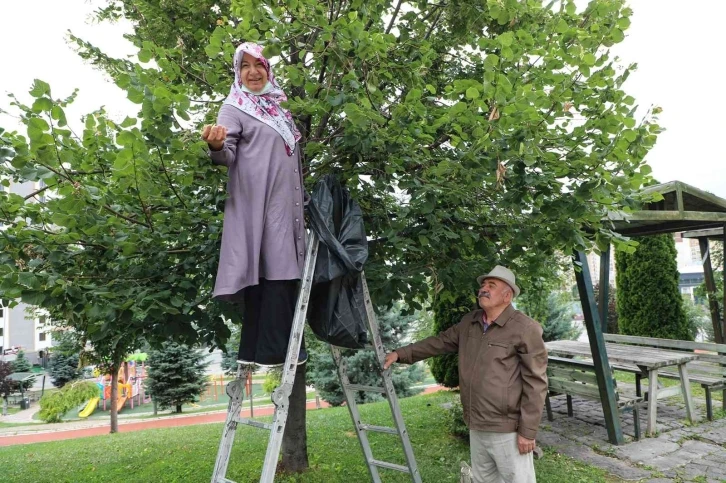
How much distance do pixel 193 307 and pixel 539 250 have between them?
105 inches

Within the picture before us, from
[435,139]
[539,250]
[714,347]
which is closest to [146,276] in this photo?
[435,139]

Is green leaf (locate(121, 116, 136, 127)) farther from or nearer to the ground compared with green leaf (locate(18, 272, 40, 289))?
farther from the ground

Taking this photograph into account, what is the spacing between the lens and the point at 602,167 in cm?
295

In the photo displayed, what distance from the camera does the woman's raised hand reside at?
87.3 inches

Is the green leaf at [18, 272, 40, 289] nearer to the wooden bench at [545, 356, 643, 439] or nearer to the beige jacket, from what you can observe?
the beige jacket

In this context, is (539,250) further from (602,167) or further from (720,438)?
(720,438)

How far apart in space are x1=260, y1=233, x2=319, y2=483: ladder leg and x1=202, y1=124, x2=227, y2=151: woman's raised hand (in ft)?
2.40

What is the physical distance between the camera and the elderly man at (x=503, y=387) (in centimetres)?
288

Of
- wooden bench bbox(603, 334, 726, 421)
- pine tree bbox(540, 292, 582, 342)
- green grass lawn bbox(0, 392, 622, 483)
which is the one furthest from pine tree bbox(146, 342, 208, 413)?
wooden bench bbox(603, 334, 726, 421)

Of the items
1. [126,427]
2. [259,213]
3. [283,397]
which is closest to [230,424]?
[283,397]

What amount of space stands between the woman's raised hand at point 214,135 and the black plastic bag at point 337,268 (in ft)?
2.33

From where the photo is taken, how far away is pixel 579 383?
6461 mm

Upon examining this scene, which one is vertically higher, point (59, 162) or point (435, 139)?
point (435, 139)

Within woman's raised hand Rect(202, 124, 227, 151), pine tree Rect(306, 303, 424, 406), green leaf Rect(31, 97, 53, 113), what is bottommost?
pine tree Rect(306, 303, 424, 406)
